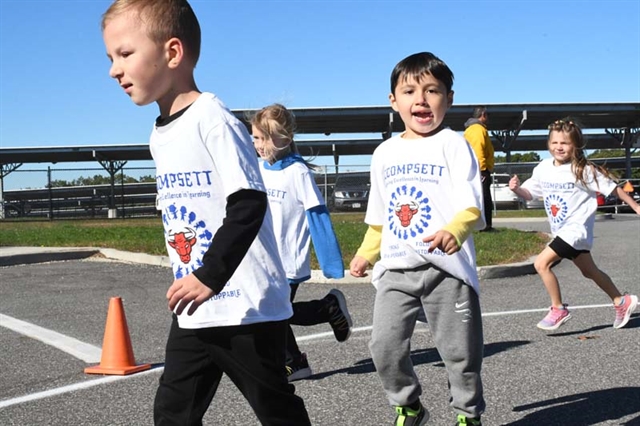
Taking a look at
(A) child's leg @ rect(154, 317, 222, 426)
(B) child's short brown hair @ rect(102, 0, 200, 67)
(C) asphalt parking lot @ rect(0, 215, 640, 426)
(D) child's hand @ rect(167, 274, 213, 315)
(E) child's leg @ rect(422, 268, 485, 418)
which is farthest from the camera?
(C) asphalt parking lot @ rect(0, 215, 640, 426)

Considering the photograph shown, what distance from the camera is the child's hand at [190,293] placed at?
2.65 metres

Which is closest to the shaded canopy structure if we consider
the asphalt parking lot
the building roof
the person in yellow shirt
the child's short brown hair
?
the building roof

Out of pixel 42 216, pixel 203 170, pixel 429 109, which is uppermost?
pixel 429 109

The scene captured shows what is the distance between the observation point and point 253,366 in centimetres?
287

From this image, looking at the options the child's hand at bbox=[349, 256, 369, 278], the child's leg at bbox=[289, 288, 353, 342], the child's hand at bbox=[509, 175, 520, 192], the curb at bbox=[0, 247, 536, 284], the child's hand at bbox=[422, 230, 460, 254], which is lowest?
the curb at bbox=[0, 247, 536, 284]

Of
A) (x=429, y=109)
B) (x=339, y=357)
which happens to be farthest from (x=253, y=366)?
(x=339, y=357)

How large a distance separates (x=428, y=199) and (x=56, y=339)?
13.5ft

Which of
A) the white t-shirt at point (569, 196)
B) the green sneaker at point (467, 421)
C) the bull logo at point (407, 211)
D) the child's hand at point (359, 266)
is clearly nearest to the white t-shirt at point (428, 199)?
the bull logo at point (407, 211)

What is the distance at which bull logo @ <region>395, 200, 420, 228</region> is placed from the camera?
159 inches

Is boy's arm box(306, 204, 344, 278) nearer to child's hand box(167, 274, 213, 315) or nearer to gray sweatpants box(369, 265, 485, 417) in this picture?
gray sweatpants box(369, 265, 485, 417)

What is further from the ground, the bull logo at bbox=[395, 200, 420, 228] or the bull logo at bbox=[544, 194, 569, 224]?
the bull logo at bbox=[395, 200, 420, 228]

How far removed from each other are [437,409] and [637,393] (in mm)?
1203

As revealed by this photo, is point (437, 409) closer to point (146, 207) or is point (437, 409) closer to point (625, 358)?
point (625, 358)

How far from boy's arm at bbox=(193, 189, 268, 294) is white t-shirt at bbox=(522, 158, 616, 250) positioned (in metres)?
4.66
